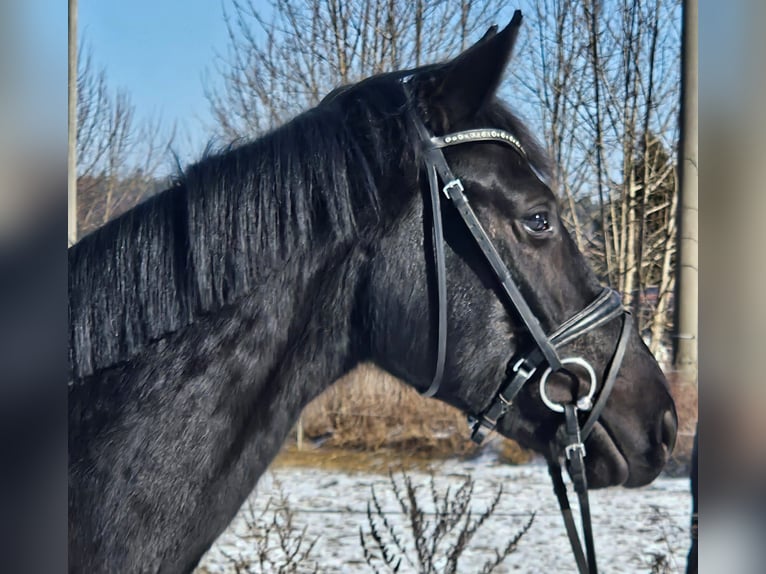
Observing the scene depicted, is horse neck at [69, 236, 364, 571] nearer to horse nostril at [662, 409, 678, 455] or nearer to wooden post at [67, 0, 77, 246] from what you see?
horse nostril at [662, 409, 678, 455]

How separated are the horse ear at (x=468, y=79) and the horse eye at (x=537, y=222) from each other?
269 millimetres

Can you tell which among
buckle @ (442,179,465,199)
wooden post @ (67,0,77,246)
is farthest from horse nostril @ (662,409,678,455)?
wooden post @ (67,0,77,246)

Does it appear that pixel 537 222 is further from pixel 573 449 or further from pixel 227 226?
pixel 227 226

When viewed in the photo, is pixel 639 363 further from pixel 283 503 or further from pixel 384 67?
pixel 384 67

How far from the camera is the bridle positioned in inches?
52.4

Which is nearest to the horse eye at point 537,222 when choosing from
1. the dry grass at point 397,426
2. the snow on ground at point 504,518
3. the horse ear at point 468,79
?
the horse ear at point 468,79

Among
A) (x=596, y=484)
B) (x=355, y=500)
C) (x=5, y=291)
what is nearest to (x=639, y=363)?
(x=596, y=484)

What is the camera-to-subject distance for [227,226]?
1.28 m

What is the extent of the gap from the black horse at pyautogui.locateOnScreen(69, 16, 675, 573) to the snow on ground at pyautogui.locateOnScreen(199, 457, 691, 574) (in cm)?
182

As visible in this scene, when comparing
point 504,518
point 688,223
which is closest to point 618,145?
point 688,223

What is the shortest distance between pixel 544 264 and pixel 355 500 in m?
2.39

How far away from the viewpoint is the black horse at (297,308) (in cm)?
125

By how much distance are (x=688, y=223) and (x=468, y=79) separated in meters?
1.97

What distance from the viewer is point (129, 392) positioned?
4.13 ft
